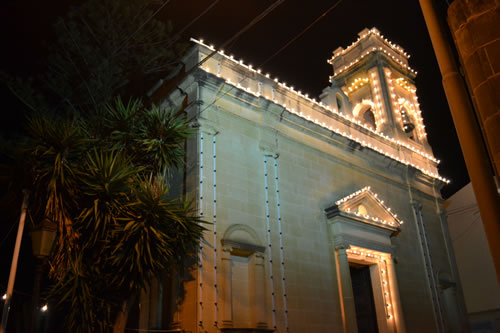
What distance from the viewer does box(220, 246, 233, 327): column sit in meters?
13.2

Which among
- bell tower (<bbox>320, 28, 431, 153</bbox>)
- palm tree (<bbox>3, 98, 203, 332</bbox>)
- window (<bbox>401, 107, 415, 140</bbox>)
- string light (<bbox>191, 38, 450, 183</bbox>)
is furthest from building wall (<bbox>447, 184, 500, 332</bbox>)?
palm tree (<bbox>3, 98, 203, 332</bbox>)

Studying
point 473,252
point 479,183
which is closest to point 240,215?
point 479,183

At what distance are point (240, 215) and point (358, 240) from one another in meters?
5.70

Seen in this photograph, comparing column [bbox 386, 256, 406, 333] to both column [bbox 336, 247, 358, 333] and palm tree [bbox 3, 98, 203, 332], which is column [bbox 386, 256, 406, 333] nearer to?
column [bbox 336, 247, 358, 333]

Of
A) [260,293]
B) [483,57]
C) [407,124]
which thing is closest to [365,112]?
[407,124]

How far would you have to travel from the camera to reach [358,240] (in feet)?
59.3

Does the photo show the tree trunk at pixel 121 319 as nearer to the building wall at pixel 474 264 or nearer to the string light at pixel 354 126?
the string light at pixel 354 126

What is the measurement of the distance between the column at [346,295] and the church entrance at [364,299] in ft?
8.79

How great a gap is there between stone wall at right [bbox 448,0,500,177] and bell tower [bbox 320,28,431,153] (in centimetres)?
2017

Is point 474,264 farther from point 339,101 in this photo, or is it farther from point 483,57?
point 483,57

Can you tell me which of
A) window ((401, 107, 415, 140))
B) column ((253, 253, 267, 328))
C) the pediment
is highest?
window ((401, 107, 415, 140))

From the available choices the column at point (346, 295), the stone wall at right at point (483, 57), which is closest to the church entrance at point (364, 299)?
the column at point (346, 295)

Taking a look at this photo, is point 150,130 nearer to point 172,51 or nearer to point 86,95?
point 86,95

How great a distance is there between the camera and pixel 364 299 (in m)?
19.6
